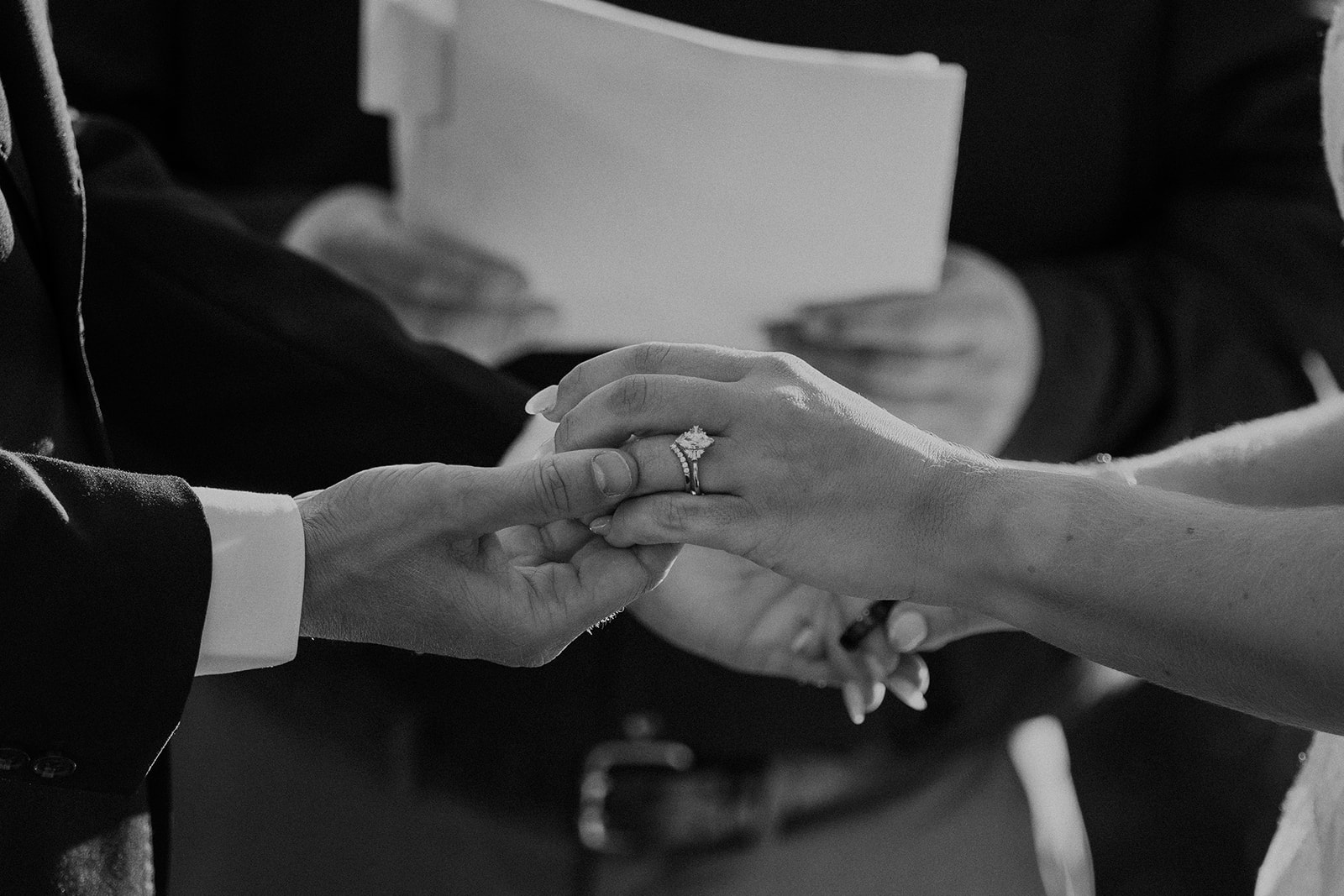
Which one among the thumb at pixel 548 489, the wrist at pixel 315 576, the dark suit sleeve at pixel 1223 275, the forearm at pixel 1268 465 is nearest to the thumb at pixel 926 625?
the forearm at pixel 1268 465

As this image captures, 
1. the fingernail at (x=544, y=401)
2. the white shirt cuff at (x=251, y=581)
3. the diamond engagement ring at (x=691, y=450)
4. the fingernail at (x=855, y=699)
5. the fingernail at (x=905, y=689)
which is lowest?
the fingernail at (x=855, y=699)

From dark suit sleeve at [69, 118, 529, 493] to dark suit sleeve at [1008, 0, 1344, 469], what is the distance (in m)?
0.75

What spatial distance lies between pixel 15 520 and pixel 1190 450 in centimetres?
84

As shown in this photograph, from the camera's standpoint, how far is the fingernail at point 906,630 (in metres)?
1.07

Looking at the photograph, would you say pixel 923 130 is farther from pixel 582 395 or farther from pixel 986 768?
pixel 986 768

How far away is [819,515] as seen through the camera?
87 centimetres

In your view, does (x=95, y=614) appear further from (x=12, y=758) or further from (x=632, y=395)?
(x=632, y=395)

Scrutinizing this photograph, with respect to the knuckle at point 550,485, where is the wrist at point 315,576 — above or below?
below

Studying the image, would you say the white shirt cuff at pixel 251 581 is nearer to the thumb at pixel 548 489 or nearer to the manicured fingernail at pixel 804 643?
the thumb at pixel 548 489

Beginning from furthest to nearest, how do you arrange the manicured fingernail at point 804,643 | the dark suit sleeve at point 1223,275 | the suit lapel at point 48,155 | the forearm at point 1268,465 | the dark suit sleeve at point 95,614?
the dark suit sleeve at point 1223,275
the manicured fingernail at point 804,643
the forearm at point 1268,465
the suit lapel at point 48,155
the dark suit sleeve at point 95,614

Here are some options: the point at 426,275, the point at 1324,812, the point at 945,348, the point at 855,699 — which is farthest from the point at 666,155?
the point at 1324,812

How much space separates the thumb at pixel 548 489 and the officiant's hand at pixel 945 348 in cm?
51

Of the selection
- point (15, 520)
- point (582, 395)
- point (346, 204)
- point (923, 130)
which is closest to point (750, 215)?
point (923, 130)

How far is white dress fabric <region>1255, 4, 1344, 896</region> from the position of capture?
925 mm
